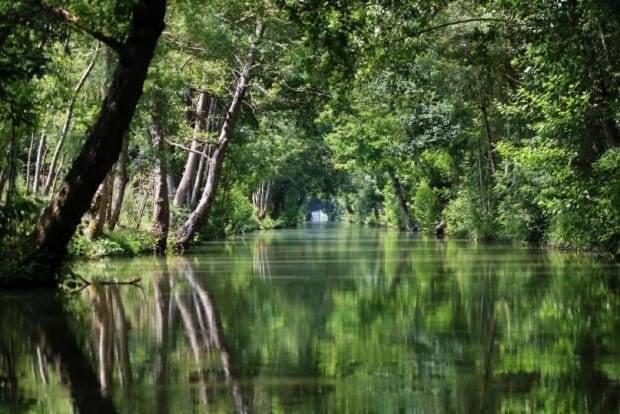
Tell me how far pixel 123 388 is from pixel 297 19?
1030 centimetres

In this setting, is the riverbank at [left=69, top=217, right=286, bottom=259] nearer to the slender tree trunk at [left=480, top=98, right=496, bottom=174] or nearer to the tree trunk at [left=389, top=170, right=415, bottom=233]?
the slender tree trunk at [left=480, top=98, right=496, bottom=174]

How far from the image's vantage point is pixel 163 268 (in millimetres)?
23469

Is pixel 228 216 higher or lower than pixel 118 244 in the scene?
higher

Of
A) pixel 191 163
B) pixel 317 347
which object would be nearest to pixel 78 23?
pixel 317 347

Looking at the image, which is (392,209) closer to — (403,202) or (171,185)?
(403,202)

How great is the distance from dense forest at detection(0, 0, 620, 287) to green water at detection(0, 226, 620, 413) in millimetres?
3132

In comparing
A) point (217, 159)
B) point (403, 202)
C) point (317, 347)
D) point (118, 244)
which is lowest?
point (317, 347)

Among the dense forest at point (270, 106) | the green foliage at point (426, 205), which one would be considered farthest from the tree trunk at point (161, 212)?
the green foliage at point (426, 205)

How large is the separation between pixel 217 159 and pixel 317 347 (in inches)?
1018

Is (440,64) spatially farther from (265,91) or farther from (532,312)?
(532,312)

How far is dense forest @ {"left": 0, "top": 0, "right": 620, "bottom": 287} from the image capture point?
Result: 1533 cm

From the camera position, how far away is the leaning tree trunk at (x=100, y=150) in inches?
574

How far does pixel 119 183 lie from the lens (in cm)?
2859

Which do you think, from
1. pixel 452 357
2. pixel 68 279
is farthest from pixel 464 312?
pixel 68 279
